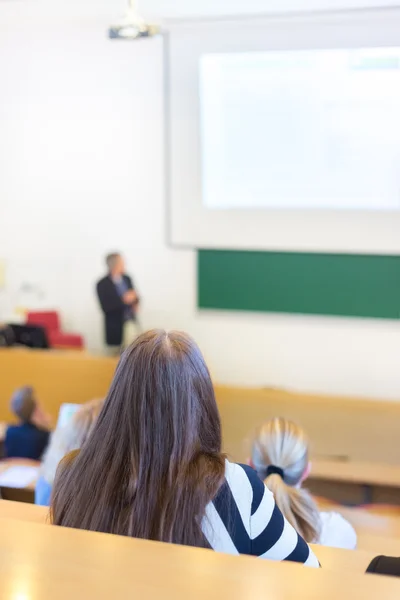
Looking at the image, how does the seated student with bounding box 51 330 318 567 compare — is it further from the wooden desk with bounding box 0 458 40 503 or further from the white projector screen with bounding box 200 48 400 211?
the white projector screen with bounding box 200 48 400 211

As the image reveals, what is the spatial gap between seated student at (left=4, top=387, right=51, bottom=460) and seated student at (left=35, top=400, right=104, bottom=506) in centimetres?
100

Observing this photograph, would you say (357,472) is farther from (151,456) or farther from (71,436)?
(151,456)


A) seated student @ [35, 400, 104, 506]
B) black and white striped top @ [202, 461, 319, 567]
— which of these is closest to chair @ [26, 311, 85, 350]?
seated student @ [35, 400, 104, 506]

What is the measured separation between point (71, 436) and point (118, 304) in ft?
9.22

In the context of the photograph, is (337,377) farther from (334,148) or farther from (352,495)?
(334,148)

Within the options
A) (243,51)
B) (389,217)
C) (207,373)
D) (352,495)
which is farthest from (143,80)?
(207,373)

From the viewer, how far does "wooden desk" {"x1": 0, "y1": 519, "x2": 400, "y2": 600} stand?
25.7 inches

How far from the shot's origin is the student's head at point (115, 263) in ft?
16.5

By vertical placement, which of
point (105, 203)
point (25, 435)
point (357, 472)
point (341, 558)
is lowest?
point (357, 472)

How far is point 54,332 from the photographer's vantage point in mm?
5266

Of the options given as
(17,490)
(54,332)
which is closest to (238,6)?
(54,332)

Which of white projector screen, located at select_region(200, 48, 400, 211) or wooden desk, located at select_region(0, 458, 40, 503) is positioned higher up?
white projector screen, located at select_region(200, 48, 400, 211)

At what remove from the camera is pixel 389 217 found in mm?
4434

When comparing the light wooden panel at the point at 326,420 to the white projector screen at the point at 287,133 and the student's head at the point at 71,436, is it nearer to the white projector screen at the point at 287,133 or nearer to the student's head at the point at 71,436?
the white projector screen at the point at 287,133
